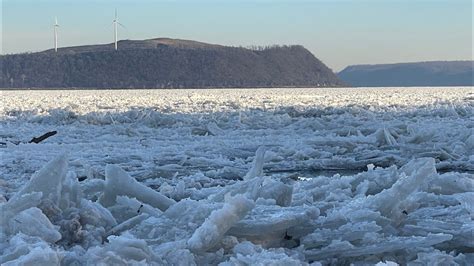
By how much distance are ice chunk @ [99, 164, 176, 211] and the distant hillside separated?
255ft

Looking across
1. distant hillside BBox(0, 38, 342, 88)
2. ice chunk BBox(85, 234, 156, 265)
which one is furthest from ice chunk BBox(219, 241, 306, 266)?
distant hillside BBox(0, 38, 342, 88)

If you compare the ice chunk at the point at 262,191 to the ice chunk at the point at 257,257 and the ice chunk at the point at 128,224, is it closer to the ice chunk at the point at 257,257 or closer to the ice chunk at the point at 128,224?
the ice chunk at the point at 128,224

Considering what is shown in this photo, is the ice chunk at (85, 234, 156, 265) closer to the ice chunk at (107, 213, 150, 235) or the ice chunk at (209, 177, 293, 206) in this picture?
the ice chunk at (107, 213, 150, 235)

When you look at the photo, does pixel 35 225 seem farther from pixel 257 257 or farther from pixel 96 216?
pixel 257 257

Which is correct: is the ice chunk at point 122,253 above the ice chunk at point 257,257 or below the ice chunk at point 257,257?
above

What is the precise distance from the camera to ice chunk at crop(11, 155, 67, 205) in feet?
9.37

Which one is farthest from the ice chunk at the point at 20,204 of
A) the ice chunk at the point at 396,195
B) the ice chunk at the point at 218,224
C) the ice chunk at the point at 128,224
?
the ice chunk at the point at 396,195

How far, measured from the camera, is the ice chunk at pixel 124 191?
10.1 ft

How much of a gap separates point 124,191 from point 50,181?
0.36 m

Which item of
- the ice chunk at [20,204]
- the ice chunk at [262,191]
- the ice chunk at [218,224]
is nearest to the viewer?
the ice chunk at [218,224]

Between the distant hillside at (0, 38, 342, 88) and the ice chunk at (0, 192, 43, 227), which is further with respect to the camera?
the distant hillside at (0, 38, 342, 88)

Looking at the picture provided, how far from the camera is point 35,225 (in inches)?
99.3

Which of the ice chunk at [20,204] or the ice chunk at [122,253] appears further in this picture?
the ice chunk at [20,204]

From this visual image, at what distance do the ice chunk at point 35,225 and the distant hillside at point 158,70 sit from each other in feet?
257
